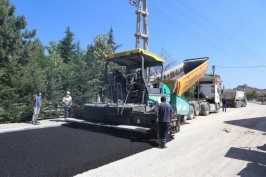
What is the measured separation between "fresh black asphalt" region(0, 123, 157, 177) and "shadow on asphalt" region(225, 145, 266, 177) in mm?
2111

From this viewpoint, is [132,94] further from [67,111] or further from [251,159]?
[251,159]

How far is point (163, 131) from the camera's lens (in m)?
7.41

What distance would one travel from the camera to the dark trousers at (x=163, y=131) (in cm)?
731

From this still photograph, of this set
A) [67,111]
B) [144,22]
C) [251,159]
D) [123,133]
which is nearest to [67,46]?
[144,22]

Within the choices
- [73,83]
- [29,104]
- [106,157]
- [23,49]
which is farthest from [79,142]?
[23,49]

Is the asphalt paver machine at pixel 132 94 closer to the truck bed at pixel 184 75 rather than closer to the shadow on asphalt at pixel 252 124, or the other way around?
the truck bed at pixel 184 75

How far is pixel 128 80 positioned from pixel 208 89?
1125 centimetres

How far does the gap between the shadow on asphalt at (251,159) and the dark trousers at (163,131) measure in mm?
1601

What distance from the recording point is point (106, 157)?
19.7ft

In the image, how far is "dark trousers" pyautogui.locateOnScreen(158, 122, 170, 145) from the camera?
24.0 feet

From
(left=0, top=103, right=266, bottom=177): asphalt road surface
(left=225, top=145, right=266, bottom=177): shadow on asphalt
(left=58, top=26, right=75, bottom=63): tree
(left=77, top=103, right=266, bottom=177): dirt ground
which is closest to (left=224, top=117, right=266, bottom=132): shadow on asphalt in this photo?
(left=0, top=103, right=266, bottom=177): asphalt road surface

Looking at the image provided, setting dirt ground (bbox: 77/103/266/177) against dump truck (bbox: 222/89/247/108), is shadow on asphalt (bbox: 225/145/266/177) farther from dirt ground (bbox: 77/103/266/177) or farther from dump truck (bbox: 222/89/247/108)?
dump truck (bbox: 222/89/247/108)

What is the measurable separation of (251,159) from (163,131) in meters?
2.25

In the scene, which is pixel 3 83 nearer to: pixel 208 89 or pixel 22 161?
pixel 22 161
